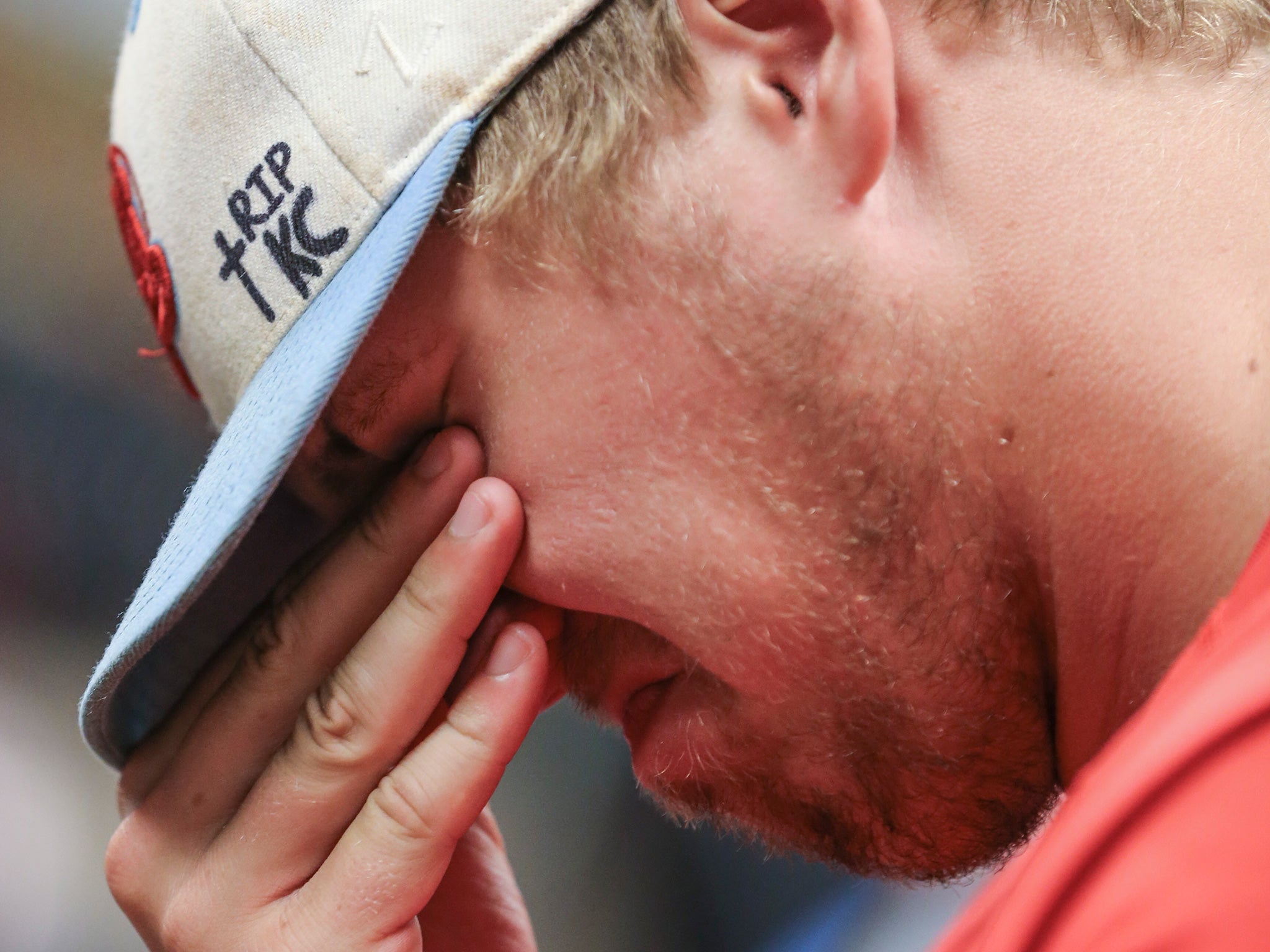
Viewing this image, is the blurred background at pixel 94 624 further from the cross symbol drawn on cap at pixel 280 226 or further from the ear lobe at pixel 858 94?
the ear lobe at pixel 858 94

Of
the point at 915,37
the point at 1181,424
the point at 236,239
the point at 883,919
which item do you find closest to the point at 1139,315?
the point at 1181,424

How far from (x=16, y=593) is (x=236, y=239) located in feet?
3.22

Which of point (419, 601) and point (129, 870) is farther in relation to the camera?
point (129, 870)

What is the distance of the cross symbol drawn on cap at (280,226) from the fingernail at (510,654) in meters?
0.28

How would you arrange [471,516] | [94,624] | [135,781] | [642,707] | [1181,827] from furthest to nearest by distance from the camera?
1. [94,624]
2. [135,781]
3. [642,707]
4. [471,516]
5. [1181,827]

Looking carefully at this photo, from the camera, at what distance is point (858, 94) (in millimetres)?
604

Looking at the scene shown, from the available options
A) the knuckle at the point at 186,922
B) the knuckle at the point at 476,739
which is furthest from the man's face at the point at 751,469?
the knuckle at the point at 186,922

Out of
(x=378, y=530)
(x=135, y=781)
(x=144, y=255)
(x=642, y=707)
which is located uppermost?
(x=144, y=255)

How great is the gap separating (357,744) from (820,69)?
57cm

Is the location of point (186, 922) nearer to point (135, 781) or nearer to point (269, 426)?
point (135, 781)

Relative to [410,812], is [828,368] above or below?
above

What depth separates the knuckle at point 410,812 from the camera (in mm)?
769

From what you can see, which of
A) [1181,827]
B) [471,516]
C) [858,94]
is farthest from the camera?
[471,516]

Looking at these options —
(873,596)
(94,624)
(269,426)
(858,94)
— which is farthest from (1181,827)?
(94,624)
